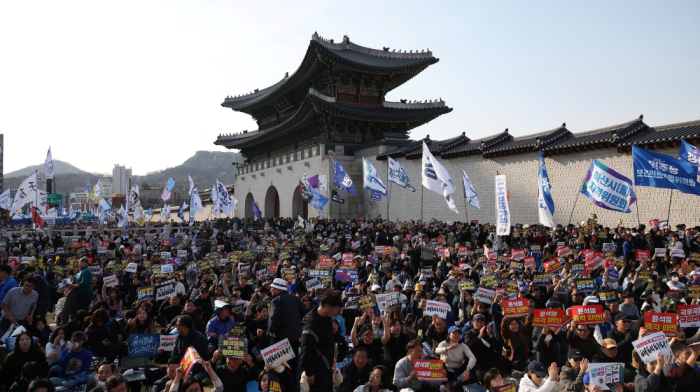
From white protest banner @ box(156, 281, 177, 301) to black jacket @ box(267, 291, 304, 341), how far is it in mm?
3450

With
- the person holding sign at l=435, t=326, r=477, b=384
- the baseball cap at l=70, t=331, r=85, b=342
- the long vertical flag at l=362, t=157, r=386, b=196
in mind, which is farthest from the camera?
the long vertical flag at l=362, t=157, r=386, b=196

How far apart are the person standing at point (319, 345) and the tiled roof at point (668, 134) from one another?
15226 millimetres

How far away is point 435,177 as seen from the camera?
1694cm

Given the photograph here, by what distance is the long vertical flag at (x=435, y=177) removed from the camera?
16484mm

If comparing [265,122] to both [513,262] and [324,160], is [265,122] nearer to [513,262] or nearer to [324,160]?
[324,160]

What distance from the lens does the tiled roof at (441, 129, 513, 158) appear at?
23484 millimetres

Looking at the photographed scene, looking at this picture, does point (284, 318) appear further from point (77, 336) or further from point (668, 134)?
point (668, 134)

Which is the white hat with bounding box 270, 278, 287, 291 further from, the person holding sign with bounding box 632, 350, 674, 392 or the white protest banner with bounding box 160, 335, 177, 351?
the person holding sign with bounding box 632, 350, 674, 392

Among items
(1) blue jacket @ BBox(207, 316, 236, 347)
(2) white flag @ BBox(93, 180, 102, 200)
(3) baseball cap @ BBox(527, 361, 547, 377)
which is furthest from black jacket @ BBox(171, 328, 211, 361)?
(2) white flag @ BBox(93, 180, 102, 200)

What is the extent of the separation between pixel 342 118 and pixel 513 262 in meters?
22.5

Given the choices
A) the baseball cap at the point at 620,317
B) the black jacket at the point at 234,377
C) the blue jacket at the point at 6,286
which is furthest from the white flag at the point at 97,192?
the baseball cap at the point at 620,317

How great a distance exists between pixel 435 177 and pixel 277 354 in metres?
12.7

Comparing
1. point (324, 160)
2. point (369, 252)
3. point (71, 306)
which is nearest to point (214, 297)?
point (71, 306)

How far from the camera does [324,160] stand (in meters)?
32.2
